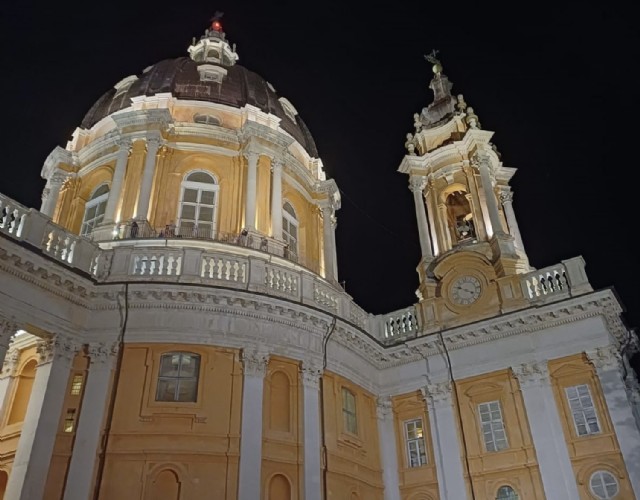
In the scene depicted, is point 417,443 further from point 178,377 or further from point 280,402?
point 178,377

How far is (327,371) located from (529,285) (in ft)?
22.2

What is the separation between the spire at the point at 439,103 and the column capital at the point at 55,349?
685 inches

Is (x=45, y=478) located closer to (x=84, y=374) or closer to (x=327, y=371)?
(x=84, y=374)

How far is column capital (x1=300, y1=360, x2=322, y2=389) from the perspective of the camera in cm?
1562

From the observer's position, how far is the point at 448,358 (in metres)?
18.1

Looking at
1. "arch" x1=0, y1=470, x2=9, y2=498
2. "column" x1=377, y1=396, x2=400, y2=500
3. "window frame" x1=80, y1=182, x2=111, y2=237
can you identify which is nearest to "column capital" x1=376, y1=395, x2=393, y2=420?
"column" x1=377, y1=396, x2=400, y2=500

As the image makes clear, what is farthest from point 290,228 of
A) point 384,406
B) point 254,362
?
point 254,362

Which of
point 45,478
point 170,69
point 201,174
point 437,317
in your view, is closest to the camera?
point 45,478

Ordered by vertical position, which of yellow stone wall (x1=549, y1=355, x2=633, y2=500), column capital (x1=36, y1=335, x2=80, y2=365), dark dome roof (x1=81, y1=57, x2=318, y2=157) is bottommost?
yellow stone wall (x1=549, y1=355, x2=633, y2=500)

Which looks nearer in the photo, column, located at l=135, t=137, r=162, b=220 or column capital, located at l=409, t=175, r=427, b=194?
column, located at l=135, t=137, r=162, b=220

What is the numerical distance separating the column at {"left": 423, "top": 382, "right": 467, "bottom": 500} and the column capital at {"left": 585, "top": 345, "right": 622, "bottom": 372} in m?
4.02

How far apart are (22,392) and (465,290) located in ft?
42.6

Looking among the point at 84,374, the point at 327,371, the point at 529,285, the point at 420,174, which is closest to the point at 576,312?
the point at 529,285

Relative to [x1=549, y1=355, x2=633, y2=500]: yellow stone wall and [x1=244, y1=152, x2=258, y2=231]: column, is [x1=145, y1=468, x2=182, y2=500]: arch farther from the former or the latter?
[x1=549, y1=355, x2=633, y2=500]: yellow stone wall
